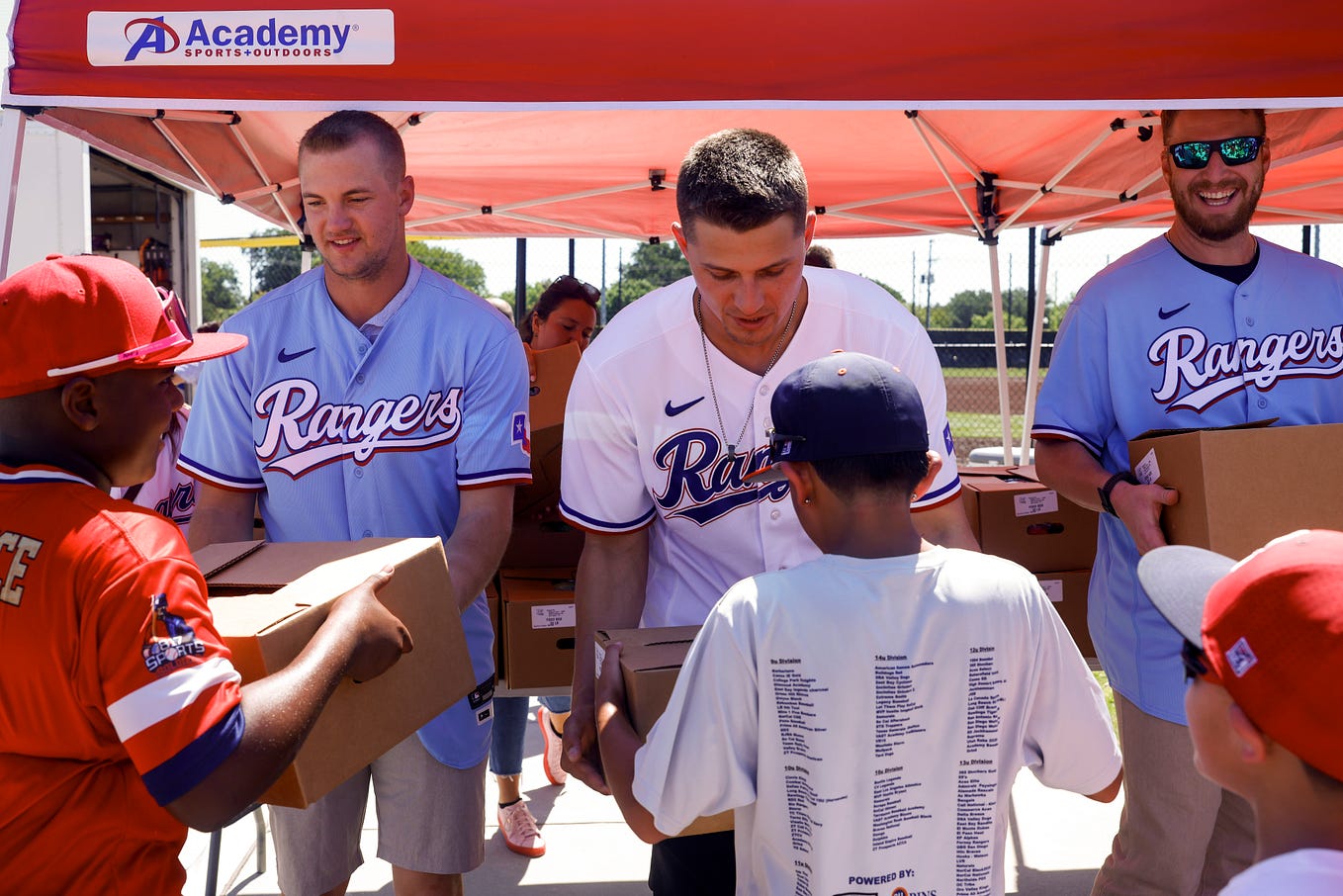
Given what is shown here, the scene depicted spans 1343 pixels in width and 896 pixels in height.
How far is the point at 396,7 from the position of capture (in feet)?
9.24

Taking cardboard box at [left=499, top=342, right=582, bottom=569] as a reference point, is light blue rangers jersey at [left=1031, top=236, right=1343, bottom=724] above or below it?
above

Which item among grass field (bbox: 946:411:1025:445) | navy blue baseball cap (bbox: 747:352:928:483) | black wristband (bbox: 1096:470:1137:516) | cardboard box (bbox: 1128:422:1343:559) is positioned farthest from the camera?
grass field (bbox: 946:411:1025:445)

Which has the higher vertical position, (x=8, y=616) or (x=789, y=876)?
(x=8, y=616)

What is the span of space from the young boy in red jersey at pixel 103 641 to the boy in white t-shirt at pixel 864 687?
610 mm

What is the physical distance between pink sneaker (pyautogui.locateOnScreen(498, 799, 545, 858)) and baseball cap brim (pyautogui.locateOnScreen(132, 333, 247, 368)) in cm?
278

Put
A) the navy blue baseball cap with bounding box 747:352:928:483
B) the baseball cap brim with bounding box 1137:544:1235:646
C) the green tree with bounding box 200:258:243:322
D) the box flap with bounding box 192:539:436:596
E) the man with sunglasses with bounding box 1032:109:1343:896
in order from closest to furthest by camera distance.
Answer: the baseball cap brim with bounding box 1137:544:1235:646 → the navy blue baseball cap with bounding box 747:352:928:483 → the box flap with bounding box 192:539:436:596 → the man with sunglasses with bounding box 1032:109:1343:896 → the green tree with bounding box 200:258:243:322

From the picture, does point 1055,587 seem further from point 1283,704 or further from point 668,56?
point 1283,704

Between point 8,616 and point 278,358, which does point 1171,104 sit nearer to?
point 278,358

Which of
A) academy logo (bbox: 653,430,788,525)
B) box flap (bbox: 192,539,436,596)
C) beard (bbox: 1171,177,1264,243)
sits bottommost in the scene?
box flap (bbox: 192,539,436,596)

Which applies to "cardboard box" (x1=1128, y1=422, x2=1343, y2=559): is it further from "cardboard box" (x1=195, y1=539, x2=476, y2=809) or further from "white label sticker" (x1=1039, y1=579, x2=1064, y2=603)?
"white label sticker" (x1=1039, y1=579, x2=1064, y2=603)

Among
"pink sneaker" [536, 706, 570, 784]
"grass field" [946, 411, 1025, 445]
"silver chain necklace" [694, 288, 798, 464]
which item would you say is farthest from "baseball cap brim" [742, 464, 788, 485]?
"grass field" [946, 411, 1025, 445]

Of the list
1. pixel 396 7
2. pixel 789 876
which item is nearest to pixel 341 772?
A: pixel 789 876

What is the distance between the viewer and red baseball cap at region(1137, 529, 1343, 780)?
1096 millimetres

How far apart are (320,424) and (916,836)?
5.42ft
